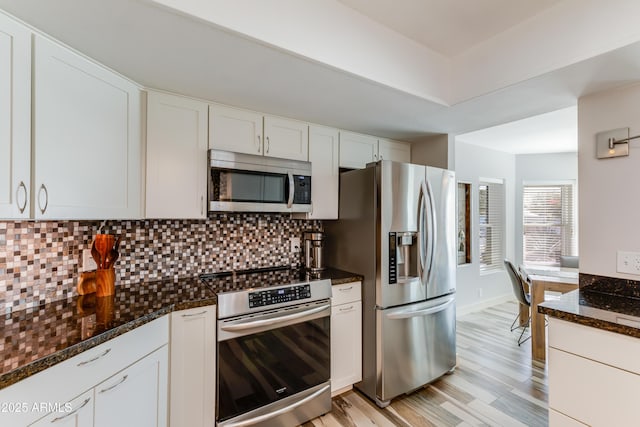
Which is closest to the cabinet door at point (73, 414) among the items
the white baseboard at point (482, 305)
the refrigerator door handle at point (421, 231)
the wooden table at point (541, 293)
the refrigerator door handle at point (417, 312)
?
the refrigerator door handle at point (417, 312)

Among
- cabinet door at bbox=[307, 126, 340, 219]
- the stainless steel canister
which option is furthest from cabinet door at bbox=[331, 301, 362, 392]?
cabinet door at bbox=[307, 126, 340, 219]

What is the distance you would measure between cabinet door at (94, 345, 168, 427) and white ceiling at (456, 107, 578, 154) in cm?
372

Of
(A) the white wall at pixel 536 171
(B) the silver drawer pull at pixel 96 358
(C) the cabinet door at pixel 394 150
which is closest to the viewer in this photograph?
(B) the silver drawer pull at pixel 96 358

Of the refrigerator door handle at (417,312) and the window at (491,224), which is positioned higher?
the window at (491,224)

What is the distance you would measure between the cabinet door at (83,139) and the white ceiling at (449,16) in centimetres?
143

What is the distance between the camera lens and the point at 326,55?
1.53 m

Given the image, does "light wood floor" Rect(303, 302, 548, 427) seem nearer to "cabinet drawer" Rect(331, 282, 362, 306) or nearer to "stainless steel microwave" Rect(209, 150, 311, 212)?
"cabinet drawer" Rect(331, 282, 362, 306)

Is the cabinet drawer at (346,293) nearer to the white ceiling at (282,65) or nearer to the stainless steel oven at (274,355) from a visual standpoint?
the stainless steel oven at (274,355)

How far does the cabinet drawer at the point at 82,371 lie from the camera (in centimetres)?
91

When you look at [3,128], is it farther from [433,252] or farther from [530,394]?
[530,394]

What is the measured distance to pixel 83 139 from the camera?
146 centimetres

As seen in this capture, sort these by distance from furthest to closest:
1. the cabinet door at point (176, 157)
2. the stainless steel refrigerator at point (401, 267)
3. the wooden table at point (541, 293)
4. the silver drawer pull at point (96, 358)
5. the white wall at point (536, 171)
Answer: the white wall at point (536, 171) → the wooden table at point (541, 293) → the stainless steel refrigerator at point (401, 267) → the cabinet door at point (176, 157) → the silver drawer pull at point (96, 358)

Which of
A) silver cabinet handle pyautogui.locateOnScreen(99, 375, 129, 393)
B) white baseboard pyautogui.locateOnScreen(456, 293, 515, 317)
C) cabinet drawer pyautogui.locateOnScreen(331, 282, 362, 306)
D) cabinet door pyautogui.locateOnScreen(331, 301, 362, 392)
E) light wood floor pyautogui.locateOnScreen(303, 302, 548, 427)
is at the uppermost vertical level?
cabinet drawer pyautogui.locateOnScreen(331, 282, 362, 306)

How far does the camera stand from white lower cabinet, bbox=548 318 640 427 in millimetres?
1261
